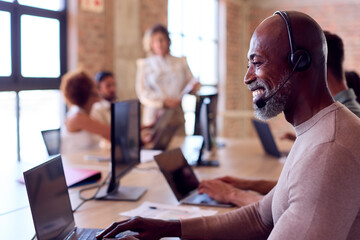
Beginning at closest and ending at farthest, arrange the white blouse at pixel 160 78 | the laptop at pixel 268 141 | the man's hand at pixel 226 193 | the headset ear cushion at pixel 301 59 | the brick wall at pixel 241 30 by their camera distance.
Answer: the headset ear cushion at pixel 301 59
the man's hand at pixel 226 193
the laptop at pixel 268 141
the white blouse at pixel 160 78
the brick wall at pixel 241 30

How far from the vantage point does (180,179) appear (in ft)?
6.73

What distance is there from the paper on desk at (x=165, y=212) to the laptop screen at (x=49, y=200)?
1.07 ft

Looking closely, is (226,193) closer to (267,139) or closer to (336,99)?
(336,99)

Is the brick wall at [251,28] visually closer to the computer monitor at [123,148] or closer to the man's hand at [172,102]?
the man's hand at [172,102]

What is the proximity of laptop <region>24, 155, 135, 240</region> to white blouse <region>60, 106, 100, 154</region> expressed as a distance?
1910 mm

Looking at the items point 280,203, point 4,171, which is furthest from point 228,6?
point 280,203

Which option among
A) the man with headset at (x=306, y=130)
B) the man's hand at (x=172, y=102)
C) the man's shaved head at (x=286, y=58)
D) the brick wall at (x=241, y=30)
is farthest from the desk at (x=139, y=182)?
the brick wall at (x=241, y=30)

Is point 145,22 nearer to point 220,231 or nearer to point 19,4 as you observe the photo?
point 19,4

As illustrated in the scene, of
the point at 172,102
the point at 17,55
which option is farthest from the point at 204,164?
the point at 17,55

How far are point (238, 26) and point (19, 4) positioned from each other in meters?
5.34

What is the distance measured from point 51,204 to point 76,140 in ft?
6.95

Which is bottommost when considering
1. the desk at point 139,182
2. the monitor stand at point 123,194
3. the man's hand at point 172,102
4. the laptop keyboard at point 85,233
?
the desk at point 139,182

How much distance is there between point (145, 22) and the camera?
224 inches

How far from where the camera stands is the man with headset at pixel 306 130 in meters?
0.95
